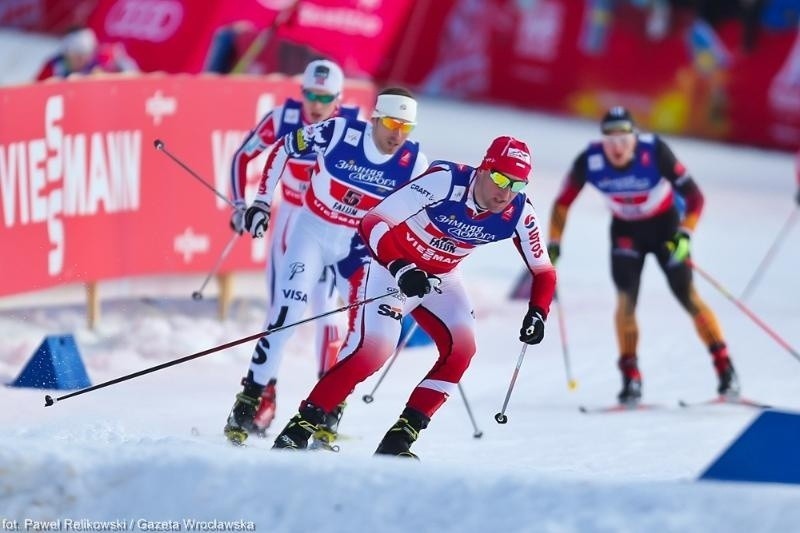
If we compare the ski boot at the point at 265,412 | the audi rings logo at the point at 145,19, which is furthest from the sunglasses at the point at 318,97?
the audi rings logo at the point at 145,19

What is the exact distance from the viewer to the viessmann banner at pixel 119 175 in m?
9.53

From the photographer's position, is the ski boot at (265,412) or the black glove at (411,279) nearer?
the black glove at (411,279)

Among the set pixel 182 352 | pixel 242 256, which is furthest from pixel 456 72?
pixel 182 352

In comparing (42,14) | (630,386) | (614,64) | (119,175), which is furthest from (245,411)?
(42,14)

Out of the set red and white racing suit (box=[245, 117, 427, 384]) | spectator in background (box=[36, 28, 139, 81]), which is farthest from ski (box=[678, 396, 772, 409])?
spectator in background (box=[36, 28, 139, 81])

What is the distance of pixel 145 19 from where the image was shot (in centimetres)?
1803

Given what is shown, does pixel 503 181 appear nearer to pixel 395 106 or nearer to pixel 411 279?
pixel 411 279

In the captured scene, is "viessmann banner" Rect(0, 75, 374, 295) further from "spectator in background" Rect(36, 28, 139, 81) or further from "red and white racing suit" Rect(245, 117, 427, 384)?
"spectator in background" Rect(36, 28, 139, 81)

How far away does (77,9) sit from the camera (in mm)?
22578

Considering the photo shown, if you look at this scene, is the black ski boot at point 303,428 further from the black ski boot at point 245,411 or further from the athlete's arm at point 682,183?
the athlete's arm at point 682,183

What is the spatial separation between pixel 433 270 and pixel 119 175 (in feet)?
12.5

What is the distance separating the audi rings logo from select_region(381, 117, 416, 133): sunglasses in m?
10.3

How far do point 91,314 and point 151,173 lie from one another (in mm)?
1008

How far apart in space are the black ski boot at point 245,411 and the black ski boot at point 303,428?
3.23ft
